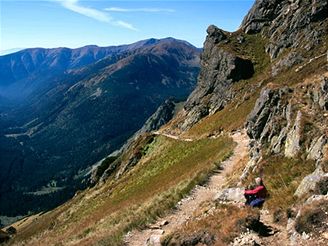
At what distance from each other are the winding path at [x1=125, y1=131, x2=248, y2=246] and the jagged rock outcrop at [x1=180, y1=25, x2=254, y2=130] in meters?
68.6

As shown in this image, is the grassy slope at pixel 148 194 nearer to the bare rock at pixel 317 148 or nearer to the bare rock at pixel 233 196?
the bare rock at pixel 233 196

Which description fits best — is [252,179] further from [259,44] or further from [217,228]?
[259,44]

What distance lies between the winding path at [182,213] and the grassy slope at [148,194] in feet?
2.75

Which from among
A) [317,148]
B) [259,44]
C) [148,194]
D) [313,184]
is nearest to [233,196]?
[317,148]

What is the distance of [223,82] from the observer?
120125 mm

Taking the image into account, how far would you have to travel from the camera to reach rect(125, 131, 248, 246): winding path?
93.0ft

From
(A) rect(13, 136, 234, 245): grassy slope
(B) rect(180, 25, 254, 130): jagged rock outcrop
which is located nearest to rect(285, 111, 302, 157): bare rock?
(A) rect(13, 136, 234, 245): grassy slope

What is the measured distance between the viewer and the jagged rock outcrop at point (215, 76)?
4520 inches

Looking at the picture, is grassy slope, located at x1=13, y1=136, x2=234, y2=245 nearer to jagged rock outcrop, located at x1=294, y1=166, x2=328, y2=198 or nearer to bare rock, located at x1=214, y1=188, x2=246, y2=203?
bare rock, located at x1=214, y1=188, x2=246, y2=203

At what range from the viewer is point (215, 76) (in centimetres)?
12675

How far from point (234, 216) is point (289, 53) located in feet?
264

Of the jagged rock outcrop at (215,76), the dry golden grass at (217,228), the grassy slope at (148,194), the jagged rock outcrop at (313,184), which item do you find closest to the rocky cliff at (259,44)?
the jagged rock outcrop at (215,76)

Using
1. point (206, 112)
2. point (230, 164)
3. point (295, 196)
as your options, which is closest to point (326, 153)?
point (295, 196)

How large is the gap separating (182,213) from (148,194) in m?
18.7
